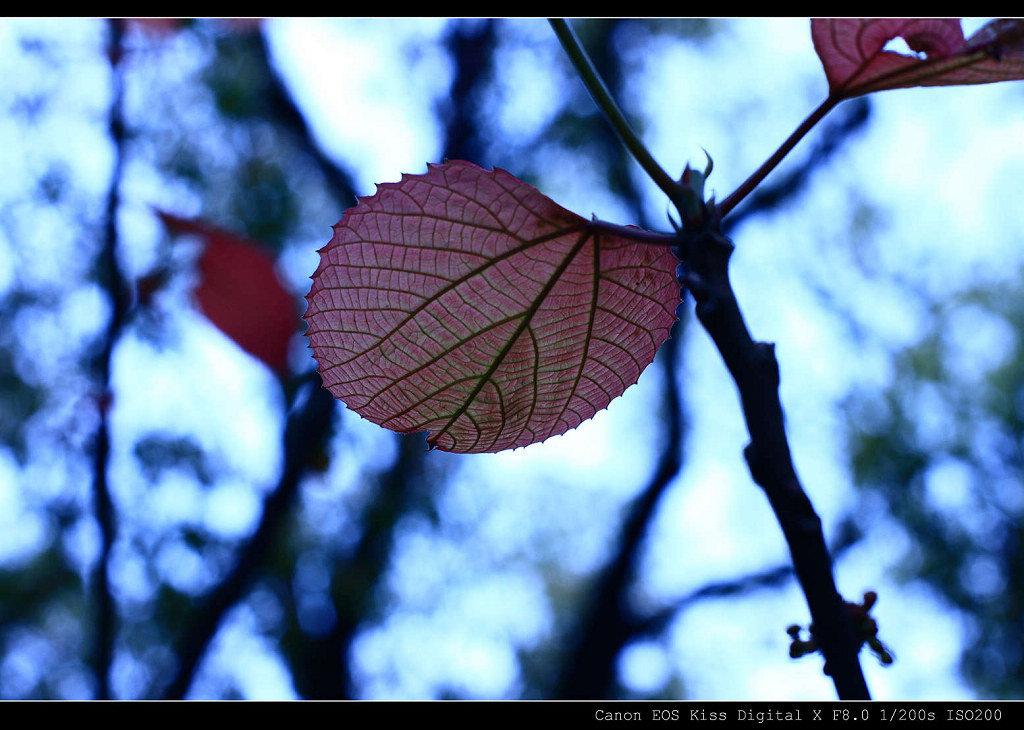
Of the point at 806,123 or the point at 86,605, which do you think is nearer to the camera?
the point at 806,123

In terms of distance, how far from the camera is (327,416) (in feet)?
6.88

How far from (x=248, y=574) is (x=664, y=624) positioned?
2.02 meters

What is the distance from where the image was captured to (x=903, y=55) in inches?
9.6

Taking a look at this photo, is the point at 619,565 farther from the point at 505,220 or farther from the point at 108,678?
the point at 505,220

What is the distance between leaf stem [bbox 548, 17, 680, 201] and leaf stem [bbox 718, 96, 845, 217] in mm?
19

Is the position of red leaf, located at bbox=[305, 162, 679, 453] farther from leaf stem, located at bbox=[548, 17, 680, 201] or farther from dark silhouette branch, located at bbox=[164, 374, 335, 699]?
dark silhouette branch, located at bbox=[164, 374, 335, 699]

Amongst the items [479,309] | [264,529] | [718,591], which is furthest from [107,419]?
[718,591]

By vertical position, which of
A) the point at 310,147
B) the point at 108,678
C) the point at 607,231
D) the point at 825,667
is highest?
the point at 310,147

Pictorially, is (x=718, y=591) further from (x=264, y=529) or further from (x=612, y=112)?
(x=612, y=112)

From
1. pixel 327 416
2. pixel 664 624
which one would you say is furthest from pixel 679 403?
pixel 327 416

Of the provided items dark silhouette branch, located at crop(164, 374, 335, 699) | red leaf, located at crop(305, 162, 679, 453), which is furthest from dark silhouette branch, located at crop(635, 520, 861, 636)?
red leaf, located at crop(305, 162, 679, 453)

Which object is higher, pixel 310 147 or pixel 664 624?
pixel 310 147

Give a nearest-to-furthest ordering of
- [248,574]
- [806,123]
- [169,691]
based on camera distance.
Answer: [806,123] → [169,691] → [248,574]

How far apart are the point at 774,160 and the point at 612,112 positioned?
6cm
